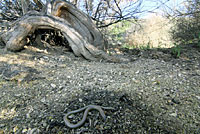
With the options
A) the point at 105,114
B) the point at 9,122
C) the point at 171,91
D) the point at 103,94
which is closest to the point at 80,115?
the point at 105,114

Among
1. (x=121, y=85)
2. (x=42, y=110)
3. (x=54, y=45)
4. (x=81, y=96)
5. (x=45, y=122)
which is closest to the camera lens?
(x=45, y=122)

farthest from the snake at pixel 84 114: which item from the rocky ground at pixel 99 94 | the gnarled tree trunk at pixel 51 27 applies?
the gnarled tree trunk at pixel 51 27

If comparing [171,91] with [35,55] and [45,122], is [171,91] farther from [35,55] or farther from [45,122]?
[35,55]

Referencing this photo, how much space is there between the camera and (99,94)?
2.02m

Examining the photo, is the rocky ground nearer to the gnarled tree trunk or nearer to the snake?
the snake

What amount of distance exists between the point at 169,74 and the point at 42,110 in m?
2.28

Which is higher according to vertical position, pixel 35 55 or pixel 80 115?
pixel 35 55

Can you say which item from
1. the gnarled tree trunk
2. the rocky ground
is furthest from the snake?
the gnarled tree trunk

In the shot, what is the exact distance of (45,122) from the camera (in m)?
1.57

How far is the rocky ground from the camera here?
1521 mm

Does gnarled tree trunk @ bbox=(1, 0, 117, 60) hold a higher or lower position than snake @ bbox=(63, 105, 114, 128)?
higher

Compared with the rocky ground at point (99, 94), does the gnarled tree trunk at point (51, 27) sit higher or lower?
higher

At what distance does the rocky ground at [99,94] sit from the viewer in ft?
4.99

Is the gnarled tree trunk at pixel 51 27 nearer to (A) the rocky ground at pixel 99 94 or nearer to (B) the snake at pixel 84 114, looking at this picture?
(A) the rocky ground at pixel 99 94
